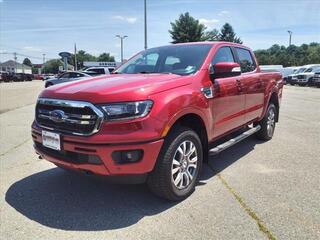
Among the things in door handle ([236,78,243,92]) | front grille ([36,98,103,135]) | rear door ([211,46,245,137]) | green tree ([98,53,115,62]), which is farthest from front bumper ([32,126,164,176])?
green tree ([98,53,115,62])

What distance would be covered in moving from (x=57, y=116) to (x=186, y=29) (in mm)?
56260

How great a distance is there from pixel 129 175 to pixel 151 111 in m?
0.69

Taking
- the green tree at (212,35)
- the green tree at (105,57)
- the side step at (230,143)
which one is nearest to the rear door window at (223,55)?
the side step at (230,143)

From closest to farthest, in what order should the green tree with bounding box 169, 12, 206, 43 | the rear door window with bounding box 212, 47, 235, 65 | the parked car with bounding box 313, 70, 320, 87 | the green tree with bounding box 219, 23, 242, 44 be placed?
the rear door window with bounding box 212, 47, 235, 65
the parked car with bounding box 313, 70, 320, 87
the green tree with bounding box 169, 12, 206, 43
the green tree with bounding box 219, 23, 242, 44

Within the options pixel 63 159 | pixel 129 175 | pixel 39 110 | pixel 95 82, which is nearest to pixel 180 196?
pixel 129 175

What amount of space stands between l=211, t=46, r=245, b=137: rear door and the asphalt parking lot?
685mm

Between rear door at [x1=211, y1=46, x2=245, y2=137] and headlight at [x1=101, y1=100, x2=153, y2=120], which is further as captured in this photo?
rear door at [x1=211, y1=46, x2=245, y2=137]

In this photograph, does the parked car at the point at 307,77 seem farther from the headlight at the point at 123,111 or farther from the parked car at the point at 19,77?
the parked car at the point at 19,77

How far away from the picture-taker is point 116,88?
3.71 m

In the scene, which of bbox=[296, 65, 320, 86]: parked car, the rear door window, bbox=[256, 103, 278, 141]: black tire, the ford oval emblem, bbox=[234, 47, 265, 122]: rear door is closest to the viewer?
the ford oval emblem

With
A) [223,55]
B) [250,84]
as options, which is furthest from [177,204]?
[250,84]

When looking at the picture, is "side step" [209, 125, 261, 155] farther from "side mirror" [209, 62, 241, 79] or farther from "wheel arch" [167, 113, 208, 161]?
"side mirror" [209, 62, 241, 79]

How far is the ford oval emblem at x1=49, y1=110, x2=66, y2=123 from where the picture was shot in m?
3.75

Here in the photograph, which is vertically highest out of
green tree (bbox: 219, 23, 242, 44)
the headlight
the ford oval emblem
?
green tree (bbox: 219, 23, 242, 44)
